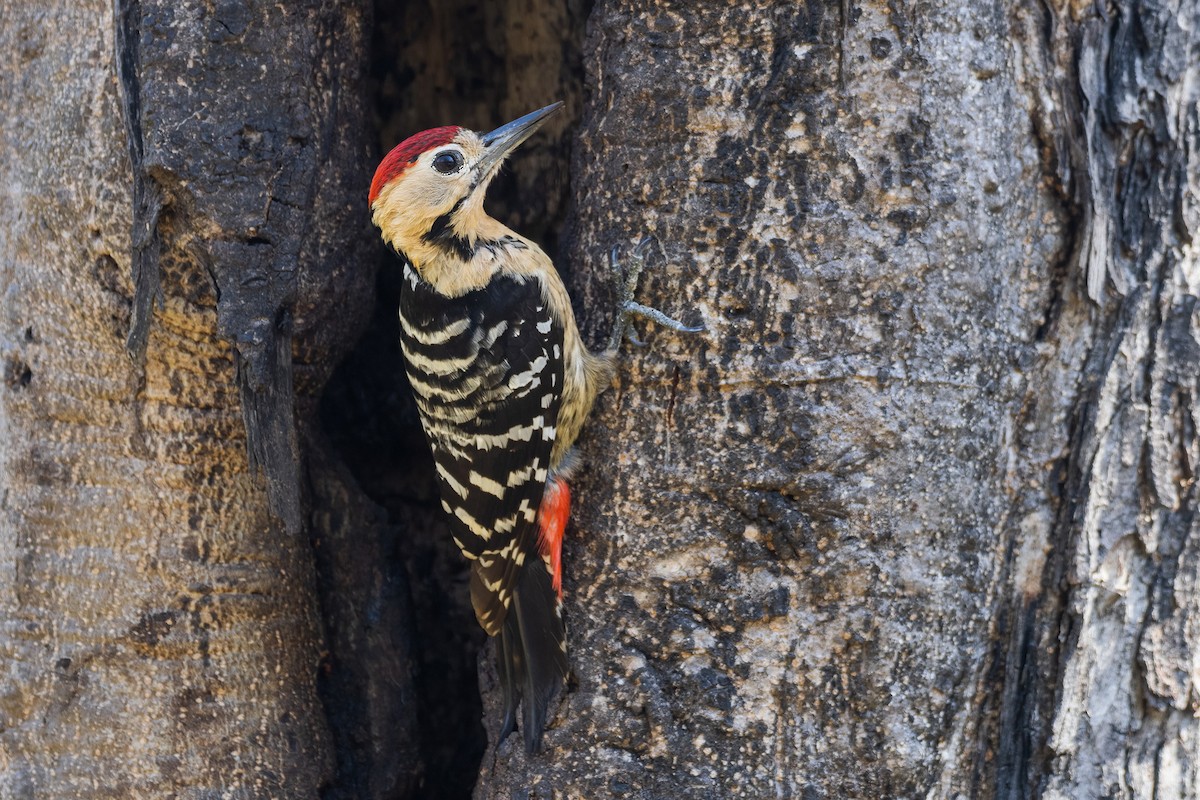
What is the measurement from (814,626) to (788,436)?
40 centimetres

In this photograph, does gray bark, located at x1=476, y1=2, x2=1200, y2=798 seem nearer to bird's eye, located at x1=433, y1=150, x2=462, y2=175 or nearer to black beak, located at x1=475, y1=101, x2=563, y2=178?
black beak, located at x1=475, y1=101, x2=563, y2=178

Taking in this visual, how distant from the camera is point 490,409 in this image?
262 cm

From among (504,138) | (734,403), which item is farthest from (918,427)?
(504,138)

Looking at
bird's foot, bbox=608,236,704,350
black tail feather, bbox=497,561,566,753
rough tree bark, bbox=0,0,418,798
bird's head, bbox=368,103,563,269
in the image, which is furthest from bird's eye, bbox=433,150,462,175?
black tail feather, bbox=497,561,566,753

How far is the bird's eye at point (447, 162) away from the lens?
2.60 meters

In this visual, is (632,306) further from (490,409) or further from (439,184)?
Result: (439,184)

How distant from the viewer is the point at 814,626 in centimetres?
214

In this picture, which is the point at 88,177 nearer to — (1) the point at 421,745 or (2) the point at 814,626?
(1) the point at 421,745

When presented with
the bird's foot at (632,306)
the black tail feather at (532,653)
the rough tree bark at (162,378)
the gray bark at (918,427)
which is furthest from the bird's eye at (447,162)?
the black tail feather at (532,653)

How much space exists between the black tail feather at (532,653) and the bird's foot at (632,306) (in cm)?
59

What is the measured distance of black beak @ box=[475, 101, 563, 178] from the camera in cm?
260

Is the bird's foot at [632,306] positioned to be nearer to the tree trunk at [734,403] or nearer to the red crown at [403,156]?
the tree trunk at [734,403]

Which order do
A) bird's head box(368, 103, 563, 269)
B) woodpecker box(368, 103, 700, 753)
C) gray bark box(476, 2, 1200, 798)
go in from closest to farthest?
gray bark box(476, 2, 1200, 798)
woodpecker box(368, 103, 700, 753)
bird's head box(368, 103, 563, 269)

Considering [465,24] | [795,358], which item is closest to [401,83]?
[465,24]
